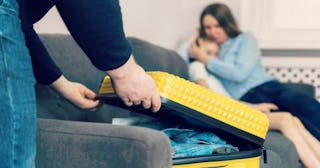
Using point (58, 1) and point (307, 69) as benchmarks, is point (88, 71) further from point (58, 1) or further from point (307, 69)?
point (307, 69)

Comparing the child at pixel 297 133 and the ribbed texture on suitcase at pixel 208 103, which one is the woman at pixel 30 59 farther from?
the child at pixel 297 133

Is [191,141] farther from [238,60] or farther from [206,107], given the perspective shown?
[238,60]

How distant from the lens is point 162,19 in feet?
10.0

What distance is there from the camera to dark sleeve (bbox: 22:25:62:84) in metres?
1.17

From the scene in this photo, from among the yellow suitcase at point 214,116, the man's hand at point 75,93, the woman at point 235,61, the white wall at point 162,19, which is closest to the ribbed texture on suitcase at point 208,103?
the yellow suitcase at point 214,116

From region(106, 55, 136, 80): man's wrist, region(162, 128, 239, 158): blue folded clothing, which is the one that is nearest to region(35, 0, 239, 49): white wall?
region(162, 128, 239, 158): blue folded clothing

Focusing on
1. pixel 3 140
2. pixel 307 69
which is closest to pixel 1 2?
pixel 3 140

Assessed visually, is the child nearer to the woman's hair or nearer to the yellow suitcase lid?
the woman's hair

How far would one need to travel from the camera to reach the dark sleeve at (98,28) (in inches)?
34.7

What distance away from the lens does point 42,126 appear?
1047 mm

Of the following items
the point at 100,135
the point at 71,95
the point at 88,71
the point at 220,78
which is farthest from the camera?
the point at 220,78

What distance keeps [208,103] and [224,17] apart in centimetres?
196

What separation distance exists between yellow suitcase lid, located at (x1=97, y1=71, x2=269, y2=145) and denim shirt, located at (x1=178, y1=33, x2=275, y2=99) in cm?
163

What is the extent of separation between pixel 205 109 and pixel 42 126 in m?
0.35
